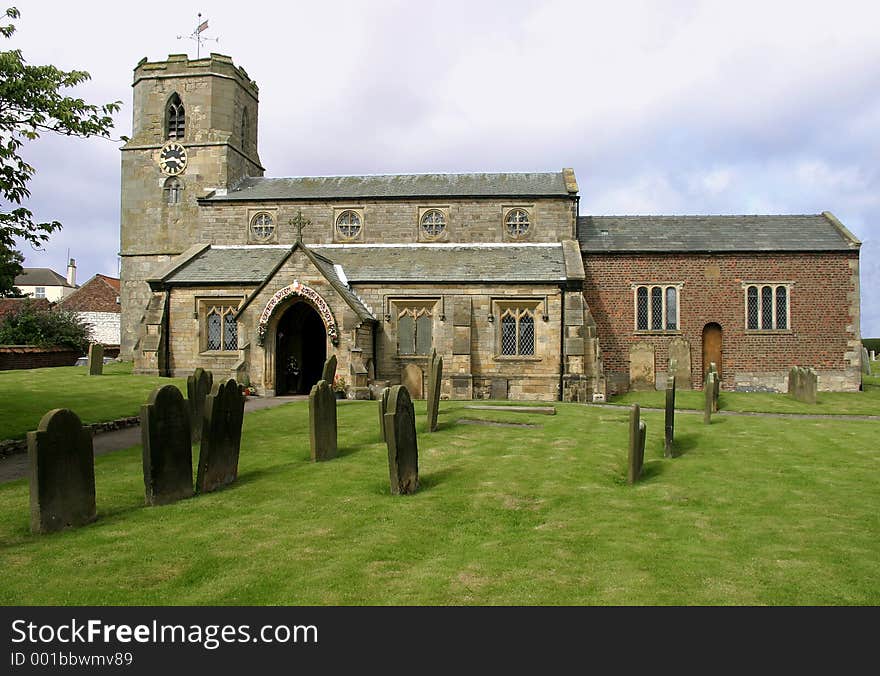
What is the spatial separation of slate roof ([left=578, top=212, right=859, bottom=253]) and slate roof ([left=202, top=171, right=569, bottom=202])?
2895 mm

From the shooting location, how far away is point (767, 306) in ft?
96.8

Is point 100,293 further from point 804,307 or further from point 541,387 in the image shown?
point 804,307

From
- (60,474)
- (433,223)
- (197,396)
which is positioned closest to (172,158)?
(433,223)

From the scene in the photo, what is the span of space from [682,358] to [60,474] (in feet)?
83.0

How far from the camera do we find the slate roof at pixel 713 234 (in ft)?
97.3

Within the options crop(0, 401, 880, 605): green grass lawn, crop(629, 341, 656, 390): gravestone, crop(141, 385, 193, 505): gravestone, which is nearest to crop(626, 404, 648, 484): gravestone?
crop(0, 401, 880, 605): green grass lawn

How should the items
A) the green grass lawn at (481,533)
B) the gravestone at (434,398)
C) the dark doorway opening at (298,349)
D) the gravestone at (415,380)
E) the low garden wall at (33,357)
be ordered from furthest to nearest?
the low garden wall at (33,357) < the dark doorway opening at (298,349) < the gravestone at (415,380) < the gravestone at (434,398) < the green grass lawn at (481,533)

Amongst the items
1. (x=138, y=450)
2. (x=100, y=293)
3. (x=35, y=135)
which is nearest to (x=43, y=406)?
(x=138, y=450)

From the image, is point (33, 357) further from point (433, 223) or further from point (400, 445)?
point (400, 445)

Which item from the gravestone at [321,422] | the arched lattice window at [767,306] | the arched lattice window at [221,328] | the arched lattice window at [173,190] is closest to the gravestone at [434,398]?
the gravestone at [321,422]

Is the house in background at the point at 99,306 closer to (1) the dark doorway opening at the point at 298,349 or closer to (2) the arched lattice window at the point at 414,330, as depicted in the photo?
(1) the dark doorway opening at the point at 298,349

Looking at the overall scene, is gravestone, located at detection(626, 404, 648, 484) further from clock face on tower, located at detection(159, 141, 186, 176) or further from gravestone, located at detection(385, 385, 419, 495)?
clock face on tower, located at detection(159, 141, 186, 176)

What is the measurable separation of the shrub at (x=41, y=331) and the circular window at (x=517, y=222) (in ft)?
82.5

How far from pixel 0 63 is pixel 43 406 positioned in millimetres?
8839
